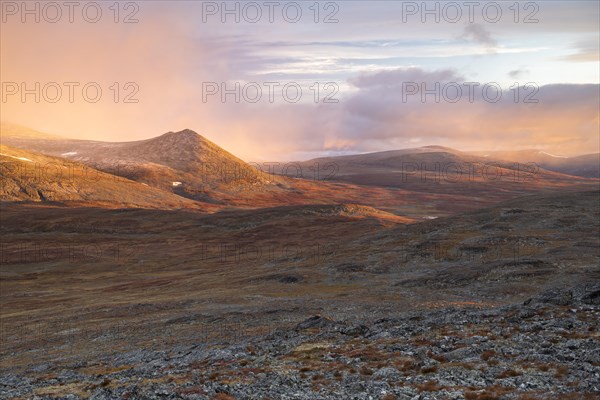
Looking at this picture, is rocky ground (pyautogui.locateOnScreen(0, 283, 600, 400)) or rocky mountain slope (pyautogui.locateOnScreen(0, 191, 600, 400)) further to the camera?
rocky mountain slope (pyautogui.locateOnScreen(0, 191, 600, 400))

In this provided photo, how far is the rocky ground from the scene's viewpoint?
1019 inches

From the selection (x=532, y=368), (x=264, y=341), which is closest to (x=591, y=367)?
(x=532, y=368)

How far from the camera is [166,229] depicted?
146 m

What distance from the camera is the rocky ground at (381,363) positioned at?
2589 cm

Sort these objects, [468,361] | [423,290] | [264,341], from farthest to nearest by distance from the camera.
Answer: [423,290] < [264,341] < [468,361]

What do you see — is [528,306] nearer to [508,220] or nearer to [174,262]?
[508,220]

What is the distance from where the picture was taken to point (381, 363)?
30.1 m

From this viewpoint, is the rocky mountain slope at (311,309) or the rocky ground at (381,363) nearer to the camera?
the rocky ground at (381,363)

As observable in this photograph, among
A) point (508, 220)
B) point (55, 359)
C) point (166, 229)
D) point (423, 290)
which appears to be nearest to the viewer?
point (55, 359)

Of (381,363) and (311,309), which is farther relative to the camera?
(311,309)

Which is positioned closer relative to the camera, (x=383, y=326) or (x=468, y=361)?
(x=468, y=361)

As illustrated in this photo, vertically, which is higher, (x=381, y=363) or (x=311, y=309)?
(x=381, y=363)

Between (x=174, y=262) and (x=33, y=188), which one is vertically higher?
(x=33, y=188)

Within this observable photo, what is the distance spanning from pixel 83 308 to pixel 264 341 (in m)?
35.7
